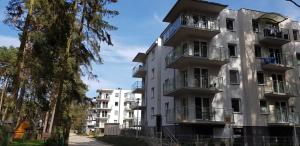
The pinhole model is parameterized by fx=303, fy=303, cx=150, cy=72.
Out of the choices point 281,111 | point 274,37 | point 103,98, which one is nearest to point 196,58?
point 274,37

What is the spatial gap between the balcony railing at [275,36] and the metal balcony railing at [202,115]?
26.3 feet

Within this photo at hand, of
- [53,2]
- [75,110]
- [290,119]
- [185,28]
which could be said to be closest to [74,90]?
[53,2]

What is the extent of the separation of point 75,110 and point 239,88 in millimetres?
34551

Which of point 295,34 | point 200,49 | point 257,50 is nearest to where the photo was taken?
point 200,49

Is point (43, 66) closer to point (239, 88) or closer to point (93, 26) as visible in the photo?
point (93, 26)

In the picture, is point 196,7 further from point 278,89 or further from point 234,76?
point 278,89

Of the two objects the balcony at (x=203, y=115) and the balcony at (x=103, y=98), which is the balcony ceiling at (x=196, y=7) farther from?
the balcony at (x=103, y=98)

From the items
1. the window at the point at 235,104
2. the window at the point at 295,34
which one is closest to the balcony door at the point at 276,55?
the window at the point at 295,34

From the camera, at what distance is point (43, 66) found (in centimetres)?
2130

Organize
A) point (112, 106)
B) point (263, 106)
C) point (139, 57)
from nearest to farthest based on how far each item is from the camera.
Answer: point (263, 106), point (139, 57), point (112, 106)

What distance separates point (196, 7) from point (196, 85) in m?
7.08

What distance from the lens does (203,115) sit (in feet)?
82.7

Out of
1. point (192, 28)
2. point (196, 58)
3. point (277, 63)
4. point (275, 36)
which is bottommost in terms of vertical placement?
point (196, 58)

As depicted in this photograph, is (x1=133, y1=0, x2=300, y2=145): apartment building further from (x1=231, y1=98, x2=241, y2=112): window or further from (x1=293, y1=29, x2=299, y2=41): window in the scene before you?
(x1=293, y1=29, x2=299, y2=41): window
